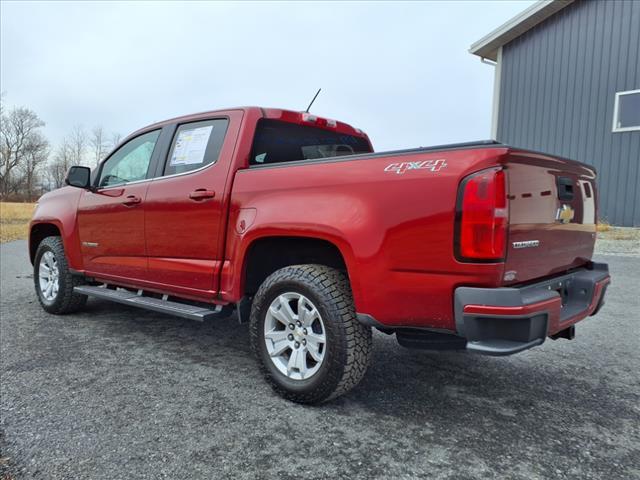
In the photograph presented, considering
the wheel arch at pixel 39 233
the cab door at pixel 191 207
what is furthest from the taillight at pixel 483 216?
the wheel arch at pixel 39 233

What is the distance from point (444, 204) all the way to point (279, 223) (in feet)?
3.51

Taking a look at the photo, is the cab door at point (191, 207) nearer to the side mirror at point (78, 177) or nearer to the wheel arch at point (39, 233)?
the side mirror at point (78, 177)

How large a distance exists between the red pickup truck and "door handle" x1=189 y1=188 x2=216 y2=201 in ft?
0.04

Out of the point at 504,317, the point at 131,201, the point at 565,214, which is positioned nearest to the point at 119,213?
the point at 131,201

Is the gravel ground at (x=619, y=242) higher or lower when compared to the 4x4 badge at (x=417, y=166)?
lower

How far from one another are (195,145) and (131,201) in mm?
797

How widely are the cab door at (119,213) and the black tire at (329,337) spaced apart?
65.5 inches

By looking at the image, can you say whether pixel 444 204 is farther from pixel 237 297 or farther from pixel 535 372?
pixel 535 372

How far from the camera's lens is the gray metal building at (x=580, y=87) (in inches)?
460

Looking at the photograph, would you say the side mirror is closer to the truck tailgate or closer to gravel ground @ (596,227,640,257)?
the truck tailgate

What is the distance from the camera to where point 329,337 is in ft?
8.76

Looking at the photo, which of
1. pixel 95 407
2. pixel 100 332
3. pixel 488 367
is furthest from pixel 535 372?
pixel 100 332

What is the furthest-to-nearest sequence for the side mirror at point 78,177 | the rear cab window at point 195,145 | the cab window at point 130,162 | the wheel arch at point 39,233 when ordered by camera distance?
the wheel arch at point 39,233 → the side mirror at point 78,177 → the cab window at point 130,162 → the rear cab window at point 195,145

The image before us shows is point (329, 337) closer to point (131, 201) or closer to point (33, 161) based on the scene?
point (131, 201)
